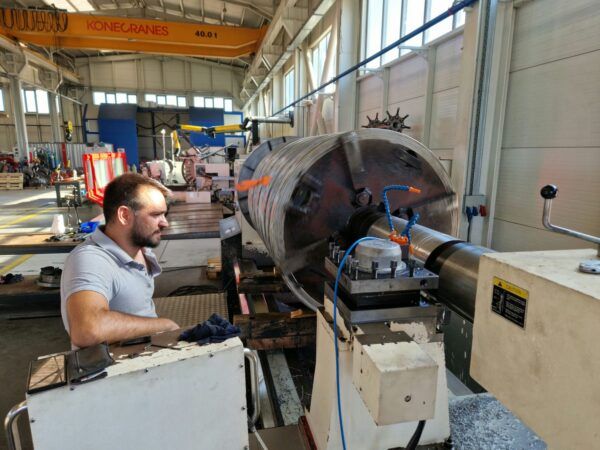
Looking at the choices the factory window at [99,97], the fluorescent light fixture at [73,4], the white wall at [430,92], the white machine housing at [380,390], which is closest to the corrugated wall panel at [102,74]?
the factory window at [99,97]

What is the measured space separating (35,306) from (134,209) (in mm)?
2028

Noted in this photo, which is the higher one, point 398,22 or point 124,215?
point 398,22

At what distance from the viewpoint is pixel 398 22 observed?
384 cm

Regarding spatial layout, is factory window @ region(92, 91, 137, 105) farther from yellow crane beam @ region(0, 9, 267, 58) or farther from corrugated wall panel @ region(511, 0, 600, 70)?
corrugated wall panel @ region(511, 0, 600, 70)

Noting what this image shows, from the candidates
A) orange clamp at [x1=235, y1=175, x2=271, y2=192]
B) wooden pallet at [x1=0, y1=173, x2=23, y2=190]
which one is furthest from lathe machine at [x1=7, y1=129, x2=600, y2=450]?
wooden pallet at [x1=0, y1=173, x2=23, y2=190]

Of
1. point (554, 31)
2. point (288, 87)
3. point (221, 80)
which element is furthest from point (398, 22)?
point (221, 80)

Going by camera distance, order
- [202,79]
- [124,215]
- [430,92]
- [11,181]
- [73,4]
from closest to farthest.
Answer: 1. [124,215]
2. [430,92]
3. [73,4]
4. [11,181]
5. [202,79]

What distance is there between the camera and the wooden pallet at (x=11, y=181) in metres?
10.0

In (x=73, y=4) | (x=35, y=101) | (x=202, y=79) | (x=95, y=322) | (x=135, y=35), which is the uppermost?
(x=202, y=79)

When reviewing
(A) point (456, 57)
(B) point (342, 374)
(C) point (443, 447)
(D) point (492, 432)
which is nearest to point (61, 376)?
(B) point (342, 374)

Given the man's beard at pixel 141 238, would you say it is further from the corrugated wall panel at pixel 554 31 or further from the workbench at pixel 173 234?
the corrugated wall panel at pixel 554 31

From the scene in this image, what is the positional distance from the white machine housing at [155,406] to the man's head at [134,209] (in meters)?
0.64

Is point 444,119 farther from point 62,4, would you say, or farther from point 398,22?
point 62,4

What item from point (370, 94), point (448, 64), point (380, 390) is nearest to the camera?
point (380, 390)
